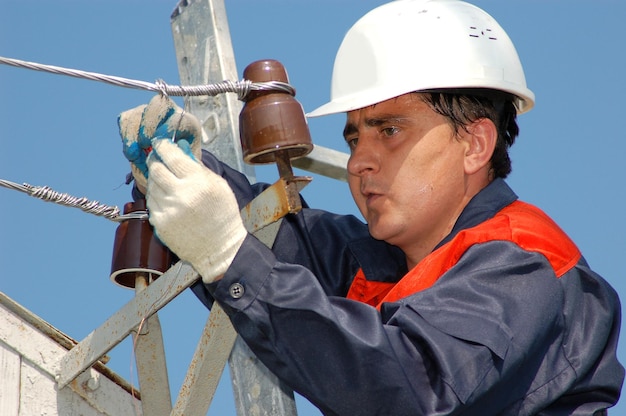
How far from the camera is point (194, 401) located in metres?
3.58

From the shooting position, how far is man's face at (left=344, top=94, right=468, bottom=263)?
358cm

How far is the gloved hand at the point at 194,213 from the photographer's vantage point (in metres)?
2.85

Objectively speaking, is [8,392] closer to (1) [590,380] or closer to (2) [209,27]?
(2) [209,27]

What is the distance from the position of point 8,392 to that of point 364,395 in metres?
1.49

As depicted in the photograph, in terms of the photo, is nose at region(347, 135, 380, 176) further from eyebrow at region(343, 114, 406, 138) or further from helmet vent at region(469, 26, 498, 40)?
helmet vent at region(469, 26, 498, 40)

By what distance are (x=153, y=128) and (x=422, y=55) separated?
90 centimetres

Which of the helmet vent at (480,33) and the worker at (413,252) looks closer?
the worker at (413,252)

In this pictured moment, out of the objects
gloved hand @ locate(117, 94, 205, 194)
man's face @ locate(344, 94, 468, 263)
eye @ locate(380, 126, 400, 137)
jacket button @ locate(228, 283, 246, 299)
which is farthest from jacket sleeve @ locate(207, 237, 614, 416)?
eye @ locate(380, 126, 400, 137)

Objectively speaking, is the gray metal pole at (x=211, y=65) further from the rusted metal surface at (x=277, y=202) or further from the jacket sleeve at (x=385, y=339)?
the jacket sleeve at (x=385, y=339)

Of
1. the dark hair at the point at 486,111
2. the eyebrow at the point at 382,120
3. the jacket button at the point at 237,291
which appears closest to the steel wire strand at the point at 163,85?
the eyebrow at the point at 382,120

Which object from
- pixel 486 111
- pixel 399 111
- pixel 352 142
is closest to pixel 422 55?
pixel 399 111

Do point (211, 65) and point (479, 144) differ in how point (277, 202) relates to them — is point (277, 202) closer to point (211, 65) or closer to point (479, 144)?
point (479, 144)

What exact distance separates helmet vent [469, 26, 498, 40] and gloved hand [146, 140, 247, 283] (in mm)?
1188

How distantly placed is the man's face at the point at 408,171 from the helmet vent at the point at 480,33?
0.92ft
